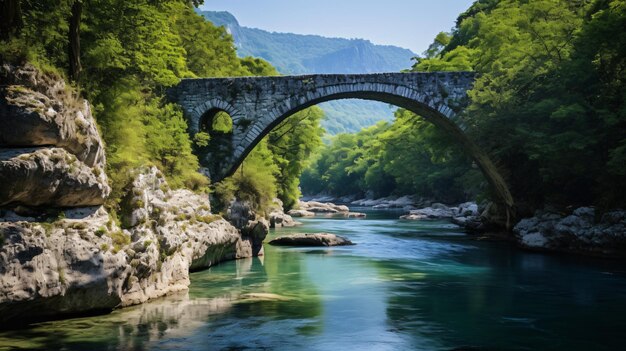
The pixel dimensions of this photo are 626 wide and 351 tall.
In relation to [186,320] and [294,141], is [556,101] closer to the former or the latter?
[186,320]

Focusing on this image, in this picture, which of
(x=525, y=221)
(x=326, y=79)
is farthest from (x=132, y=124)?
(x=525, y=221)

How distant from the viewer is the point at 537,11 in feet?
78.2

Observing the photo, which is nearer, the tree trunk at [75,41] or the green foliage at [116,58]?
the green foliage at [116,58]

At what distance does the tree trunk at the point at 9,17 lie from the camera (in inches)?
383

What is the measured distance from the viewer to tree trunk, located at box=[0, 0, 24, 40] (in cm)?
974

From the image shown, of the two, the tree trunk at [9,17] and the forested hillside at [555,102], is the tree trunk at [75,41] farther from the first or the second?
the forested hillside at [555,102]

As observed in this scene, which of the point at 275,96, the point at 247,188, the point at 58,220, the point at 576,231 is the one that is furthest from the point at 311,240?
the point at 58,220

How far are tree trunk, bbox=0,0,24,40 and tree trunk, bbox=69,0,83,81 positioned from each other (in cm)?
144

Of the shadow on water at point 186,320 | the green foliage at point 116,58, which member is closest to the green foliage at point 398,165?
the shadow on water at point 186,320

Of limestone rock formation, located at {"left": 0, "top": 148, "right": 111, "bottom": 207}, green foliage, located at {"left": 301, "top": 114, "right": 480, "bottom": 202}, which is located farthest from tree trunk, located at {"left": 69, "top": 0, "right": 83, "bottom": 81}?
green foliage, located at {"left": 301, "top": 114, "right": 480, "bottom": 202}

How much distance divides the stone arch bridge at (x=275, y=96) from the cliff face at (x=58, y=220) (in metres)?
11.1

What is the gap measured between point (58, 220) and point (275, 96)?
14.7m

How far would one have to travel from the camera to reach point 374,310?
11.8m

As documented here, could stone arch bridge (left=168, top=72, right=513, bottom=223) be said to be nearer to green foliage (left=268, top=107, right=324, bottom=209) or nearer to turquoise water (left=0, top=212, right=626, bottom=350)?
turquoise water (left=0, top=212, right=626, bottom=350)
